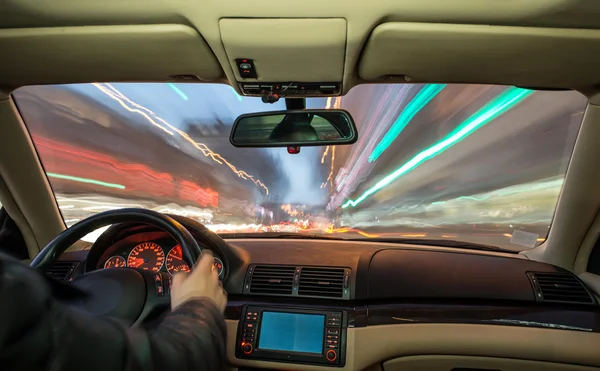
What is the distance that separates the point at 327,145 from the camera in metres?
3.41

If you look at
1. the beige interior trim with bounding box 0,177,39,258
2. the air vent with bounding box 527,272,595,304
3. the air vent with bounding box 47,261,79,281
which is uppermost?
the beige interior trim with bounding box 0,177,39,258

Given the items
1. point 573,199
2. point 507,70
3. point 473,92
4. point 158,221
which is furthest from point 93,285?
point 473,92

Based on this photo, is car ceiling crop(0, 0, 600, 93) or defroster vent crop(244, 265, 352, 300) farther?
defroster vent crop(244, 265, 352, 300)

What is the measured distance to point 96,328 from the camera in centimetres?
109

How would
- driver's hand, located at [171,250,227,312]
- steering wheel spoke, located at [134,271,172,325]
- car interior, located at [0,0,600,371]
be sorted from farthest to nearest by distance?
steering wheel spoke, located at [134,271,172,325], car interior, located at [0,0,600,371], driver's hand, located at [171,250,227,312]

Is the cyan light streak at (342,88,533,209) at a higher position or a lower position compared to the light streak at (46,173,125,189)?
higher

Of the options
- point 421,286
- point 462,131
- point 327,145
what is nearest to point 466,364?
point 421,286

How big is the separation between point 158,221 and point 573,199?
2976mm

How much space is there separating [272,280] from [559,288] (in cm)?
210

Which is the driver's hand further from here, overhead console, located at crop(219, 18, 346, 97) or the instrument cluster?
the instrument cluster

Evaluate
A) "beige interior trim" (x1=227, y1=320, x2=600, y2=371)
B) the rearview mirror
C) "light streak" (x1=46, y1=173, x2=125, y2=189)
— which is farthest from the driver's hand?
"light streak" (x1=46, y1=173, x2=125, y2=189)

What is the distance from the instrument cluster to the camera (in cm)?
311

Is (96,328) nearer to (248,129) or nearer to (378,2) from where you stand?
(378,2)

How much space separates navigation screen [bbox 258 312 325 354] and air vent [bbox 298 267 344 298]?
0.18m
